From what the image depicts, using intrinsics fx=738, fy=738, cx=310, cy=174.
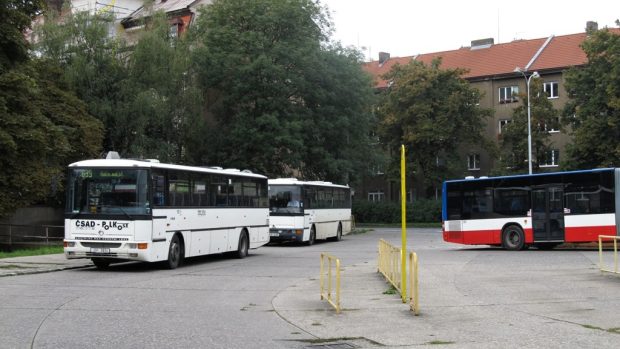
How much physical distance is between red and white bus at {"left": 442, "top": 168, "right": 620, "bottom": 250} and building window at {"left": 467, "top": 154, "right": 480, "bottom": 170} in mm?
39485

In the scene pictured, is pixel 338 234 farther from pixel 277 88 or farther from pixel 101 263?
pixel 101 263

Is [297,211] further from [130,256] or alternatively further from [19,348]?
[19,348]

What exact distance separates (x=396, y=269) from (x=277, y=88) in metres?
30.7

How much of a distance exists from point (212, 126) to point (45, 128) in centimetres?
1490

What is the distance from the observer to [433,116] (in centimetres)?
6419

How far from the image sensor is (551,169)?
63.5m

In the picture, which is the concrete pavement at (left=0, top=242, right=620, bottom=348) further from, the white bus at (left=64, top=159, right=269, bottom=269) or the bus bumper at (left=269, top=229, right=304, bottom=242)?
the bus bumper at (left=269, top=229, right=304, bottom=242)

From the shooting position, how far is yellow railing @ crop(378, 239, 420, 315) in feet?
37.0

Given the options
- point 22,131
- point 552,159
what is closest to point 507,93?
point 552,159

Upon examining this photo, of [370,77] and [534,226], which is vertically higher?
[370,77]

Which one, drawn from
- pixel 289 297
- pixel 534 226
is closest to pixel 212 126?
pixel 534 226

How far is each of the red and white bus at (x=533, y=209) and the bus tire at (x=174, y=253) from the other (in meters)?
12.8

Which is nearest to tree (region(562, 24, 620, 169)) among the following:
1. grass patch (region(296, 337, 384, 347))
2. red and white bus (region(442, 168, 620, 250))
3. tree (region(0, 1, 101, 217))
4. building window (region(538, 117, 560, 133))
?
building window (region(538, 117, 560, 133))

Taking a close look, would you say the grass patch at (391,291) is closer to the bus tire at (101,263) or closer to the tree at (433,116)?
the bus tire at (101,263)
